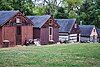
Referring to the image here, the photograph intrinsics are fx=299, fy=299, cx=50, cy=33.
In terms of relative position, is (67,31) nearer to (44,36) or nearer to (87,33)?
(44,36)

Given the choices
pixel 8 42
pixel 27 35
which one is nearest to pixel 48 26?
pixel 27 35

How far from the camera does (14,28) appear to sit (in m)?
36.5

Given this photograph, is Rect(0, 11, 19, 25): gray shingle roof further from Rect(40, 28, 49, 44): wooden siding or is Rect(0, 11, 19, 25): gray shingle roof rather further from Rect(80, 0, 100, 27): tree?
Rect(80, 0, 100, 27): tree

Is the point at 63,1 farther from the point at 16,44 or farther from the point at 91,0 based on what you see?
the point at 16,44

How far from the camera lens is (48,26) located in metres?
43.1

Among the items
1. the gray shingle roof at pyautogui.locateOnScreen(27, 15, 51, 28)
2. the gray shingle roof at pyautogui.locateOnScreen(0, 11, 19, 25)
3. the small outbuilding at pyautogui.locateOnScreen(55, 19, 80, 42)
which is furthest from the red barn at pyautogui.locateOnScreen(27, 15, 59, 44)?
the gray shingle roof at pyautogui.locateOnScreen(0, 11, 19, 25)

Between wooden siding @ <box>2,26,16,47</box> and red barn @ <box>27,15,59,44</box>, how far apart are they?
5.42 metres

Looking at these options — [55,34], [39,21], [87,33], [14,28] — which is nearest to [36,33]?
[39,21]

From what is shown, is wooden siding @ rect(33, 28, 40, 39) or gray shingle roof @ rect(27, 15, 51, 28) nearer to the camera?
wooden siding @ rect(33, 28, 40, 39)

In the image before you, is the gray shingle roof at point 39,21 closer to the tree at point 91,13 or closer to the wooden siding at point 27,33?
the wooden siding at point 27,33

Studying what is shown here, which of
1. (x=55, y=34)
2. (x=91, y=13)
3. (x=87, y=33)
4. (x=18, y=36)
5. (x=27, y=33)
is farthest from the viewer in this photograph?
(x=91, y=13)

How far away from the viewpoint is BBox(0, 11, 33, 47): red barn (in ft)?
115

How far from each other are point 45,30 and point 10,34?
24.9 feet

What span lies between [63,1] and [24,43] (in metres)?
29.8
